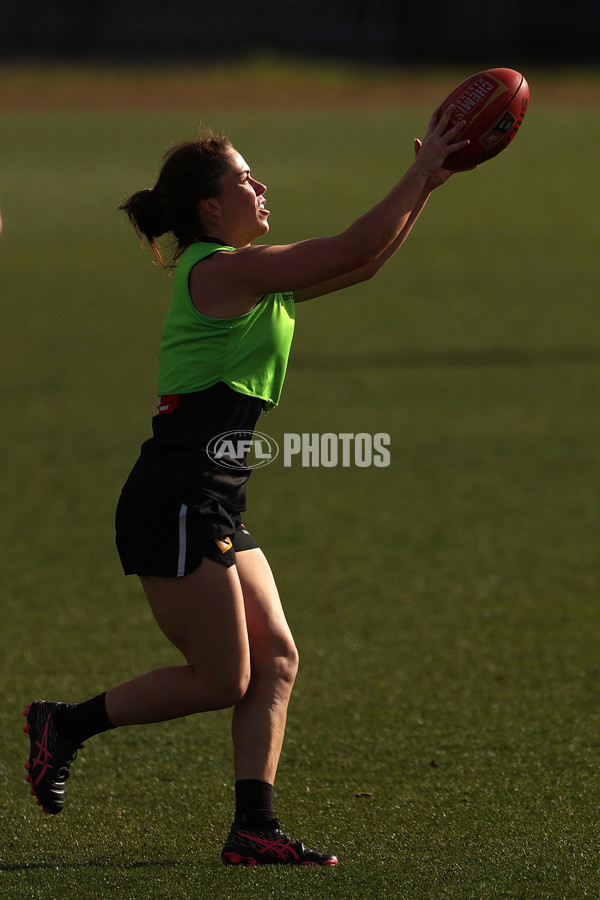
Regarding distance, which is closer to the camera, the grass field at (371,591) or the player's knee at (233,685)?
the player's knee at (233,685)

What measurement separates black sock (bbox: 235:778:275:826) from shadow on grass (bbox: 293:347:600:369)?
8.36 metres

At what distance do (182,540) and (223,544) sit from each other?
0.12 meters

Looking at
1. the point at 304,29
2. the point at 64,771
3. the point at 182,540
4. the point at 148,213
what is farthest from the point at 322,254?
the point at 304,29

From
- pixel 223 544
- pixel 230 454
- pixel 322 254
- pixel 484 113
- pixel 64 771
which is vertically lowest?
pixel 64 771

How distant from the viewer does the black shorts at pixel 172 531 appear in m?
3.43

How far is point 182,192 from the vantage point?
360cm

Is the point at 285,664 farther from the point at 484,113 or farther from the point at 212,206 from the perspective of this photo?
the point at 484,113

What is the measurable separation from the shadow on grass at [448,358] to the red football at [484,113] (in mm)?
7953

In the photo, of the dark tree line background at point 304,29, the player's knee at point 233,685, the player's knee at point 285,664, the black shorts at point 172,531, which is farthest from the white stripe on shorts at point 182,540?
the dark tree line background at point 304,29

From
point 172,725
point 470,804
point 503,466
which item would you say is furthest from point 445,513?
point 470,804

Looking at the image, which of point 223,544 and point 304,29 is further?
point 304,29

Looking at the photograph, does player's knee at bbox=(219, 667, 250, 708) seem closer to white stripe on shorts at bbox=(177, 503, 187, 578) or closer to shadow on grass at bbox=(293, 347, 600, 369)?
white stripe on shorts at bbox=(177, 503, 187, 578)

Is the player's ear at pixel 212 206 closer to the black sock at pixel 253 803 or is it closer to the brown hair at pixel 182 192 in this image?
the brown hair at pixel 182 192

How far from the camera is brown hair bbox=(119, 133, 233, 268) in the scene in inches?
141
